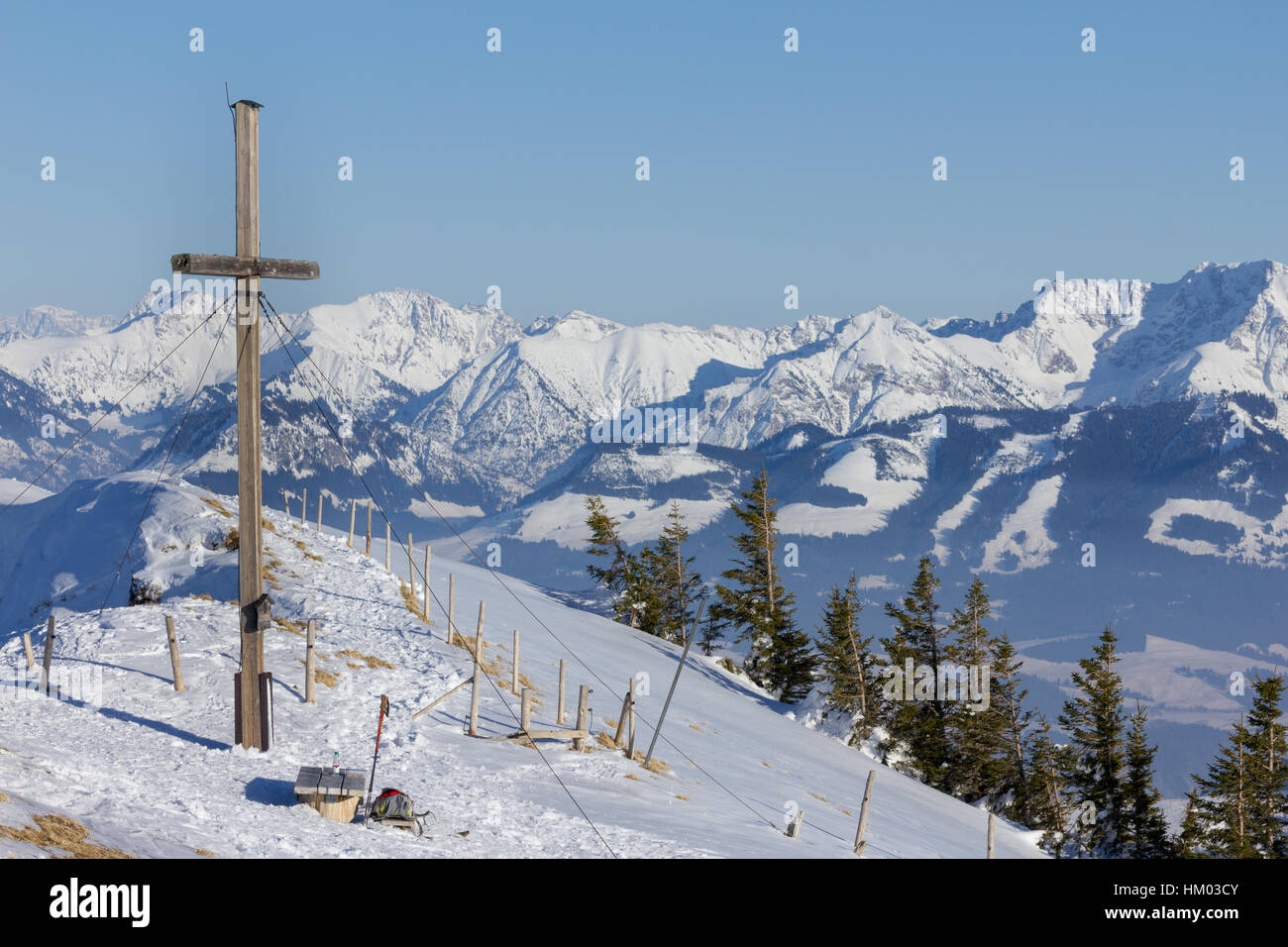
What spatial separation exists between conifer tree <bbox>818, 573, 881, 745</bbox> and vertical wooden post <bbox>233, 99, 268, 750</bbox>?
45.2 metres

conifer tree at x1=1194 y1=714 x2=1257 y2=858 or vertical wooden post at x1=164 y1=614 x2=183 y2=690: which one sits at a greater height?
vertical wooden post at x1=164 y1=614 x2=183 y2=690

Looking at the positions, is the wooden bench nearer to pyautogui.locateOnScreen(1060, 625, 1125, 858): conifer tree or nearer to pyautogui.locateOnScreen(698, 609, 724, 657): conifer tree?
pyautogui.locateOnScreen(1060, 625, 1125, 858): conifer tree

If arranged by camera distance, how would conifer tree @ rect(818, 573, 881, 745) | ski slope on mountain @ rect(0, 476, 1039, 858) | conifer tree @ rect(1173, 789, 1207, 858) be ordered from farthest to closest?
conifer tree @ rect(818, 573, 881, 745)
conifer tree @ rect(1173, 789, 1207, 858)
ski slope on mountain @ rect(0, 476, 1039, 858)

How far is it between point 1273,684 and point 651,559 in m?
43.2

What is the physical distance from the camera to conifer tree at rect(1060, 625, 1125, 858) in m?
60.1

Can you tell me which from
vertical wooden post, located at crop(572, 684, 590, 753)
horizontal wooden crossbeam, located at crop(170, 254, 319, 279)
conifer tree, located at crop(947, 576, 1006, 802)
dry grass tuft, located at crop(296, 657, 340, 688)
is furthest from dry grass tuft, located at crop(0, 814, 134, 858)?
conifer tree, located at crop(947, 576, 1006, 802)

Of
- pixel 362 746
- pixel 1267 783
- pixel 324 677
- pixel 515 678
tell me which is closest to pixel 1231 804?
pixel 1267 783

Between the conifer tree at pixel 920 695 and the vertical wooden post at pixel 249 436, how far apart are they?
151 ft

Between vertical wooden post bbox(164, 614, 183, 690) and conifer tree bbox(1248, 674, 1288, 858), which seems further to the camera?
conifer tree bbox(1248, 674, 1288, 858)

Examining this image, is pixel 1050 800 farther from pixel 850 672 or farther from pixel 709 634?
pixel 709 634

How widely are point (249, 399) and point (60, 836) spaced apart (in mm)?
10438

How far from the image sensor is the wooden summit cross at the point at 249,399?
69.7 ft
